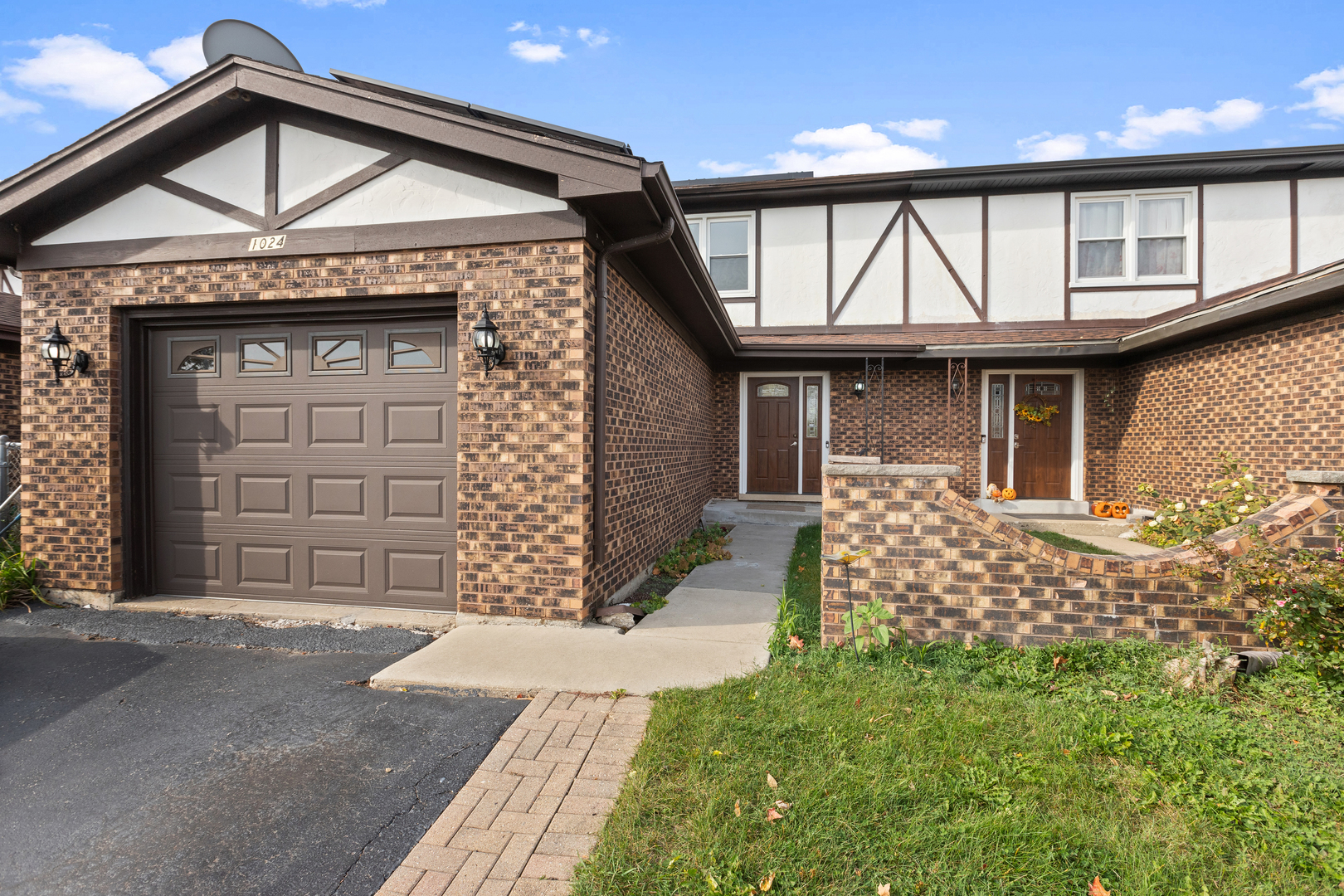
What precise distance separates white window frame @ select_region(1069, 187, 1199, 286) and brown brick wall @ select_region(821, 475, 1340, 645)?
8.47 meters

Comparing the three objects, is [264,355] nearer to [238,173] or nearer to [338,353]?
[338,353]

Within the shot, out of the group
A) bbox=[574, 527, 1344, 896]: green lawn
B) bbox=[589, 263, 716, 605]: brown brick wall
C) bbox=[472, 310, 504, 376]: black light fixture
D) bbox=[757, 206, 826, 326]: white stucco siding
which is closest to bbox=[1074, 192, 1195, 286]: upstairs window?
bbox=[757, 206, 826, 326]: white stucco siding

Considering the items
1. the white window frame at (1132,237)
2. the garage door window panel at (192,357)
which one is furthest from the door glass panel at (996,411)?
the garage door window panel at (192,357)

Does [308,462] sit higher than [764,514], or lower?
higher

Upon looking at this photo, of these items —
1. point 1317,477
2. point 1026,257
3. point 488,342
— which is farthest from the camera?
point 1026,257

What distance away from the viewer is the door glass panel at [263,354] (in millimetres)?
4871

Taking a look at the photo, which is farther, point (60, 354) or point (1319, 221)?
point (1319, 221)

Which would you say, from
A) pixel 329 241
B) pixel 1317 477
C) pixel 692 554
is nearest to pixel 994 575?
pixel 1317 477

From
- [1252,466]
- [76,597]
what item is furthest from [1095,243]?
[76,597]

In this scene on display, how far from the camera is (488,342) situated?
4102mm

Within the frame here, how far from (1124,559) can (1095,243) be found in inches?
380

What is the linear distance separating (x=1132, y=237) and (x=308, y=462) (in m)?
13.3

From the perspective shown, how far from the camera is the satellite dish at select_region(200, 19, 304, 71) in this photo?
5.36 metres

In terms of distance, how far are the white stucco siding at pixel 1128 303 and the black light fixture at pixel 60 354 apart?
13.7 m
